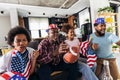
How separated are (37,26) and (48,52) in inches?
359

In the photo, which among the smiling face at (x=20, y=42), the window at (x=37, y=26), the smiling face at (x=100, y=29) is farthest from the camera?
the window at (x=37, y=26)

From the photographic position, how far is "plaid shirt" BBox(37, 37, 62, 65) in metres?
1.48

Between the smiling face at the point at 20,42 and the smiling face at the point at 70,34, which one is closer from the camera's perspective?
the smiling face at the point at 20,42

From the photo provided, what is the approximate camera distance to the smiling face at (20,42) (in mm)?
1226

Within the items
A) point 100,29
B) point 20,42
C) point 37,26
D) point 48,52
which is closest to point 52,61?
point 48,52

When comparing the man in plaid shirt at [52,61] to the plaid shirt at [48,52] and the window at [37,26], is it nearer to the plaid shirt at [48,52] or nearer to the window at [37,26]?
the plaid shirt at [48,52]

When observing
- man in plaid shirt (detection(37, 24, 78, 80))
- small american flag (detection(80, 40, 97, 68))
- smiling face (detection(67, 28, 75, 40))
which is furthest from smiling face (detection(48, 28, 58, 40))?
smiling face (detection(67, 28, 75, 40))

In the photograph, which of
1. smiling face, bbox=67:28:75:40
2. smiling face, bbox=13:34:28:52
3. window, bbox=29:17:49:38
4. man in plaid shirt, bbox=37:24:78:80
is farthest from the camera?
window, bbox=29:17:49:38

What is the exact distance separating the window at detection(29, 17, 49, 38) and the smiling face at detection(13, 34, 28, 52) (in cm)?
895

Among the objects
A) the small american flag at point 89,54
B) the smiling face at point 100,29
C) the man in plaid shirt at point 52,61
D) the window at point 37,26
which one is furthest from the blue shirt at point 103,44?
the window at point 37,26

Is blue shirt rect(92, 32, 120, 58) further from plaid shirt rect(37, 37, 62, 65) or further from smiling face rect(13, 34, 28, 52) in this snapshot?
smiling face rect(13, 34, 28, 52)

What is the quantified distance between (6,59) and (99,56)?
1113 mm

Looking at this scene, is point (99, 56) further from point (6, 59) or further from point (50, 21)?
point (50, 21)

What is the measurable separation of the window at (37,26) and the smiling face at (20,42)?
29.4 ft
